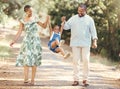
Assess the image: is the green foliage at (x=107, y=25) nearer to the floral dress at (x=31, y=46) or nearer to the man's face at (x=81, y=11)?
the man's face at (x=81, y=11)

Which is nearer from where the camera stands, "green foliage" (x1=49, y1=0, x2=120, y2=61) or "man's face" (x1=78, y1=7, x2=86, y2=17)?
"man's face" (x1=78, y1=7, x2=86, y2=17)

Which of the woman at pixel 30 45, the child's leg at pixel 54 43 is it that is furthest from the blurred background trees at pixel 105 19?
the woman at pixel 30 45

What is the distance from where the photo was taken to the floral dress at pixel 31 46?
12.4m

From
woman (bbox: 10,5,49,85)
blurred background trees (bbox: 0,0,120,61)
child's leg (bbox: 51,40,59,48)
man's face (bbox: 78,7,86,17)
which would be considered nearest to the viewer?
man's face (bbox: 78,7,86,17)

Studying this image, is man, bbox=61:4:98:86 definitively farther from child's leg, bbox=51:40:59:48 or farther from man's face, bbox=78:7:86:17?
child's leg, bbox=51:40:59:48

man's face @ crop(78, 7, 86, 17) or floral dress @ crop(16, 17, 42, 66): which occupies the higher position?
man's face @ crop(78, 7, 86, 17)

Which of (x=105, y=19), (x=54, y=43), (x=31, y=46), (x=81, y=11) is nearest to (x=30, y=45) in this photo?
(x=31, y=46)

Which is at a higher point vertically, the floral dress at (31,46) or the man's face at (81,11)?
the man's face at (81,11)

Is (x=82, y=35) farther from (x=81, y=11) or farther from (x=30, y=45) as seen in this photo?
(x=30, y=45)

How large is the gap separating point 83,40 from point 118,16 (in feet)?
59.7

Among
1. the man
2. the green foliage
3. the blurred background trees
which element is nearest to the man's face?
the man

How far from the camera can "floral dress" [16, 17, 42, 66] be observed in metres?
12.4

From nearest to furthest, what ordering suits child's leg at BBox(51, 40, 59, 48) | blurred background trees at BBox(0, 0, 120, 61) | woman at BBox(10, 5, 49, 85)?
woman at BBox(10, 5, 49, 85) < child's leg at BBox(51, 40, 59, 48) < blurred background trees at BBox(0, 0, 120, 61)

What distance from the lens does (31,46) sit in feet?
40.7
